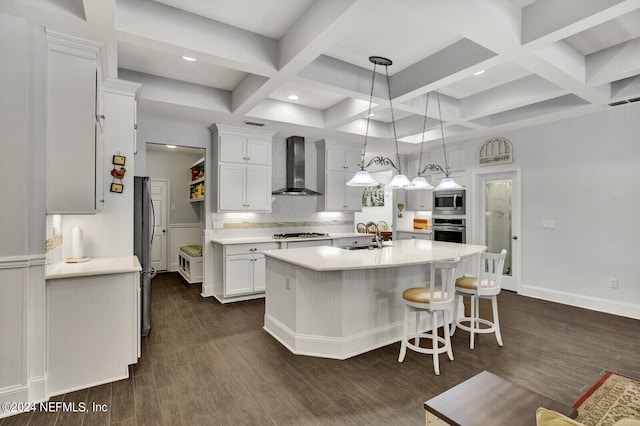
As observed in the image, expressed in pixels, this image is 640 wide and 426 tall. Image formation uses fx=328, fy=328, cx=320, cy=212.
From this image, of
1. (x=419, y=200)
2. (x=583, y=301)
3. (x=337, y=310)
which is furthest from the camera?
(x=419, y=200)

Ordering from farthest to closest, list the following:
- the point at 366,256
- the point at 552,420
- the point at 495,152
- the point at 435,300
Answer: the point at 495,152 < the point at 366,256 < the point at 435,300 < the point at 552,420

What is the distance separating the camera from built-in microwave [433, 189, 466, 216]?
6.08 meters

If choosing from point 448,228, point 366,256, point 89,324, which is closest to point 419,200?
point 448,228

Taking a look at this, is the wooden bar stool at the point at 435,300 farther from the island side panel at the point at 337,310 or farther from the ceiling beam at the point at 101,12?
the ceiling beam at the point at 101,12

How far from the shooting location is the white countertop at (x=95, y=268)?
2452 millimetres

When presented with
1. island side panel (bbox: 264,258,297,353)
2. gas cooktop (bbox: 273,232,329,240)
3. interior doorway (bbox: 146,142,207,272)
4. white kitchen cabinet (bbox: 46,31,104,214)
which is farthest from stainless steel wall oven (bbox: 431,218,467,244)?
white kitchen cabinet (bbox: 46,31,104,214)

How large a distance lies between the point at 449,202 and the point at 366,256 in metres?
3.70

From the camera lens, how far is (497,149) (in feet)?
18.2

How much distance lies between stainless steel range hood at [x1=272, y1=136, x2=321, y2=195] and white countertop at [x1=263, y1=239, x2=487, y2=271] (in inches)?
84.5

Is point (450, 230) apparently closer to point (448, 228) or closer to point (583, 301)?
point (448, 228)

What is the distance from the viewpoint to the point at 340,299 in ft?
9.96

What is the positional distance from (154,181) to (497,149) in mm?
6782

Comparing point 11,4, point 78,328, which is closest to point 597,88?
point 11,4

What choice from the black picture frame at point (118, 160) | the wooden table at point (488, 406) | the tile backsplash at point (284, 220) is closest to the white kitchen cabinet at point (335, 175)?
the tile backsplash at point (284, 220)
